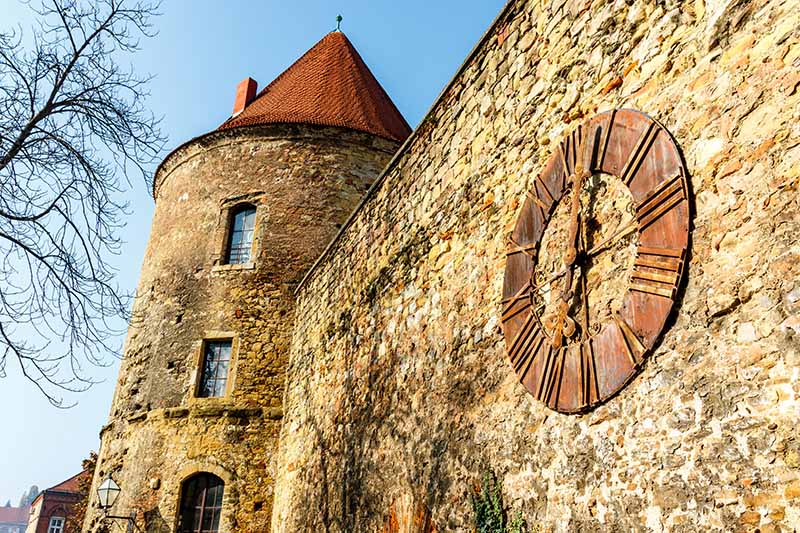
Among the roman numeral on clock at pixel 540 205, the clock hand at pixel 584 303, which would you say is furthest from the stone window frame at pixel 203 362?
the clock hand at pixel 584 303

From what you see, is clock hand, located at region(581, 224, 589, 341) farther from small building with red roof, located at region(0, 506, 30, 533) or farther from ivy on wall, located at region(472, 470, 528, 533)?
small building with red roof, located at region(0, 506, 30, 533)

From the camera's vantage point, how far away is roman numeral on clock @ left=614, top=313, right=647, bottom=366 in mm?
2914

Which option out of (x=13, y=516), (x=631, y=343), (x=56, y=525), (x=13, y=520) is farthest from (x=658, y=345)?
(x=13, y=516)

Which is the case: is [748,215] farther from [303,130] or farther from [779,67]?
[303,130]

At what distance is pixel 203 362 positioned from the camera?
10.7 m

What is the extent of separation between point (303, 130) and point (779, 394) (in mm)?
10367

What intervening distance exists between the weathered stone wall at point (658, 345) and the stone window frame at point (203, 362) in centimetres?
398

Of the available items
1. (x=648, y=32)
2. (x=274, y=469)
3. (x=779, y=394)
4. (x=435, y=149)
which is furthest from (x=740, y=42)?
(x=274, y=469)

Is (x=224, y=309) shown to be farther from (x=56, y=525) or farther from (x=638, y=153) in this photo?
(x=56, y=525)

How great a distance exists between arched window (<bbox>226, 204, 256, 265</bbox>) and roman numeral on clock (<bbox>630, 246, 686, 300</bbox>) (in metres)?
8.94

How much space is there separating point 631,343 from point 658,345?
151 mm

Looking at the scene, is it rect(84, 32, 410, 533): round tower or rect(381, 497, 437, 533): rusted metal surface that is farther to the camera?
rect(84, 32, 410, 533): round tower

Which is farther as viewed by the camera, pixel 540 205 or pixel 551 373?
pixel 540 205

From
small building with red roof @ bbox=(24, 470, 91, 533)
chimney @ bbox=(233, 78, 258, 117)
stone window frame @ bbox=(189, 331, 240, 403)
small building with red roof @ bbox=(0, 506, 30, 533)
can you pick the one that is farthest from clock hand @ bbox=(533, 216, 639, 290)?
small building with red roof @ bbox=(0, 506, 30, 533)
